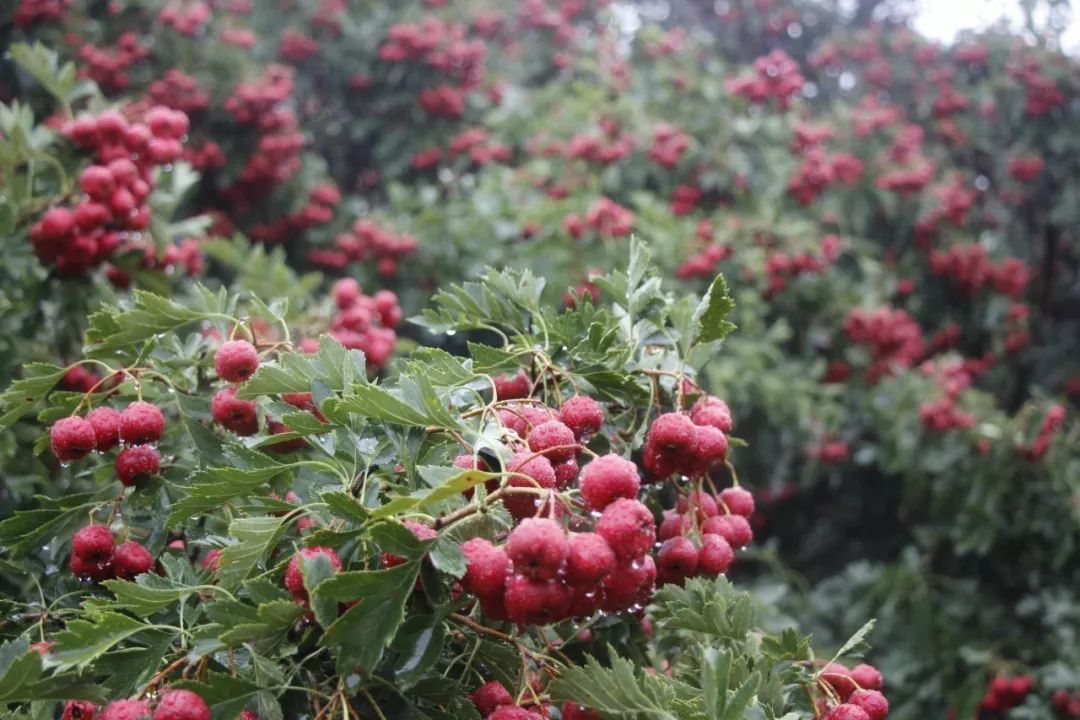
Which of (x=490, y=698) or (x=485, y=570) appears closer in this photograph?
(x=485, y=570)

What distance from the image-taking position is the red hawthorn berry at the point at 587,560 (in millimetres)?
1447

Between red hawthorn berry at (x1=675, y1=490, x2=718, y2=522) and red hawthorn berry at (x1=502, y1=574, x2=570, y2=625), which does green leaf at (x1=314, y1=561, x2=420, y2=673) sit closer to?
red hawthorn berry at (x1=502, y1=574, x2=570, y2=625)

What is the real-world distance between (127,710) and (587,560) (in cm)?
68

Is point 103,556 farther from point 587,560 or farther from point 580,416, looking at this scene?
point 587,560

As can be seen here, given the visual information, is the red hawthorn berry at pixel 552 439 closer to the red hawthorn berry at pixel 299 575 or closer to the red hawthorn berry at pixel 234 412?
A: the red hawthorn berry at pixel 299 575

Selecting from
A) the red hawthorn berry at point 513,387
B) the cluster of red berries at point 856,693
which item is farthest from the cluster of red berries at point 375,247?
the cluster of red berries at point 856,693

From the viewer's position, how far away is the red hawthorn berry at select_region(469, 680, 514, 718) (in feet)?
5.40

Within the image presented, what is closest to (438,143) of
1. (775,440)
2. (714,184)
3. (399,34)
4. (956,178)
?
(399,34)

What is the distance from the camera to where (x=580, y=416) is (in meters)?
1.86

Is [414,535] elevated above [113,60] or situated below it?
above

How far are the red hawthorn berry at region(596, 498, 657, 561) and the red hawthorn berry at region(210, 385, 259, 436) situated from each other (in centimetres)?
91

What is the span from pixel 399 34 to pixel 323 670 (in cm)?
523

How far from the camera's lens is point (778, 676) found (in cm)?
190

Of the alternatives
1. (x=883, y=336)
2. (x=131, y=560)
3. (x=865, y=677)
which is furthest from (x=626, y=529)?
(x=883, y=336)
